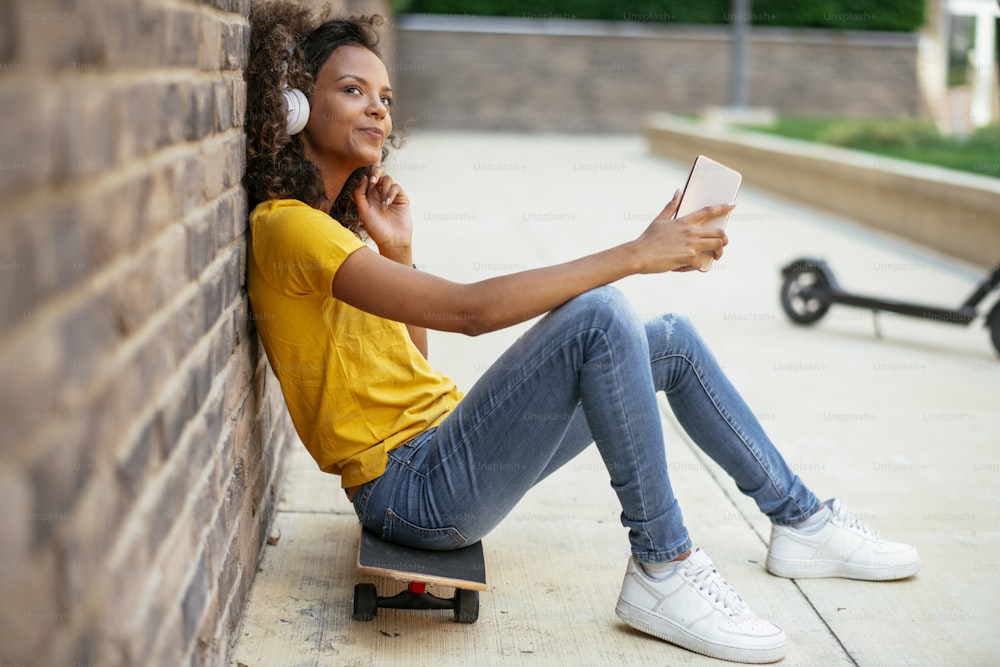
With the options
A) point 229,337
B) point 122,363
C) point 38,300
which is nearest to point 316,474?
point 229,337

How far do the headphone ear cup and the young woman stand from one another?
0.05ft

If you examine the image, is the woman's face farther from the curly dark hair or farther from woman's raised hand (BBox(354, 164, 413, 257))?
woman's raised hand (BBox(354, 164, 413, 257))

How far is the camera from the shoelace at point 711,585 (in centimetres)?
248

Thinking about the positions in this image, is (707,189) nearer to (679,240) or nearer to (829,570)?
(679,240)

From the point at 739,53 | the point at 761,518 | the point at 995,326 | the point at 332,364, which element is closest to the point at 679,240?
the point at 332,364

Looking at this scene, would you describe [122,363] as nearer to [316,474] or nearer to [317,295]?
[317,295]

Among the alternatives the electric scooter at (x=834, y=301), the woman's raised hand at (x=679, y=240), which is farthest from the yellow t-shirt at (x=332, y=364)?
the electric scooter at (x=834, y=301)

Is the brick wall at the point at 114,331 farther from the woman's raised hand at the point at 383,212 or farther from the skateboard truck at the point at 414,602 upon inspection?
the woman's raised hand at the point at 383,212

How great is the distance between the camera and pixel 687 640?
2.48m

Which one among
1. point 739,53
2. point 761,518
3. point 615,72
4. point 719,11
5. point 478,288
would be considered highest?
point 719,11

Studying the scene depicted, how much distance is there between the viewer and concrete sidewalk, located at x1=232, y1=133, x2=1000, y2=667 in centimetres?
252

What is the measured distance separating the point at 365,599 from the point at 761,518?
1.39 m

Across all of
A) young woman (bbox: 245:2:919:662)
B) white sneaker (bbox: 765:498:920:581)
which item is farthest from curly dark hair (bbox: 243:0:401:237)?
white sneaker (bbox: 765:498:920:581)

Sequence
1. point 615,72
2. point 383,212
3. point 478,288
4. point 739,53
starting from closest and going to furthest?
1. point 478,288
2. point 383,212
3. point 739,53
4. point 615,72
